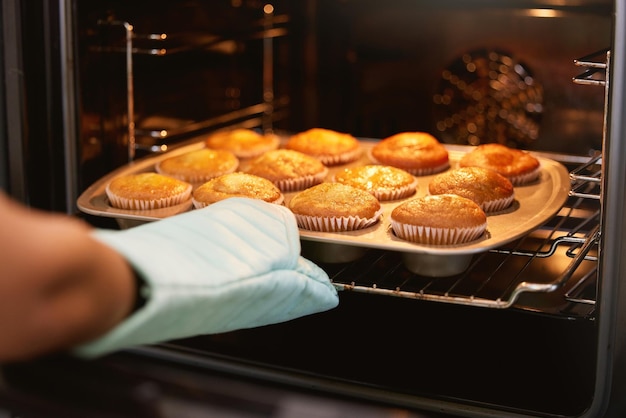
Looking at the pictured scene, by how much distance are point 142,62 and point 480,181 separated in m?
0.78

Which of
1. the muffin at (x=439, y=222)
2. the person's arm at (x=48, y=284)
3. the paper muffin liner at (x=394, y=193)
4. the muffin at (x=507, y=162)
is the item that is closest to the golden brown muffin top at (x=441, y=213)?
the muffin at (x=439, y=222)

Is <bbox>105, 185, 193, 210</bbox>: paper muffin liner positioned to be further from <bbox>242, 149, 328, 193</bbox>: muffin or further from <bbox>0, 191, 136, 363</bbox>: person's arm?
<bbox>0, 191, 136, 363</bbox>: person's arm

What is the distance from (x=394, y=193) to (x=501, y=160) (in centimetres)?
27

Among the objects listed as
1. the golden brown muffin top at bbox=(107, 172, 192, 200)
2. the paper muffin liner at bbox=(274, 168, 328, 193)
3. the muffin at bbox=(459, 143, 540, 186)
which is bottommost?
the paper muffin liner at bbox=(274, 168, 328, 193)

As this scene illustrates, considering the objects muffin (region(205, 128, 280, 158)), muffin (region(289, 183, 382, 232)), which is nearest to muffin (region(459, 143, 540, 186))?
muffin (region(289, 183, 382, 232))

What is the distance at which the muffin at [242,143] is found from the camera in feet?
6.60

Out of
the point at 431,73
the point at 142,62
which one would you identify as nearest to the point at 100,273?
the point at 142,62

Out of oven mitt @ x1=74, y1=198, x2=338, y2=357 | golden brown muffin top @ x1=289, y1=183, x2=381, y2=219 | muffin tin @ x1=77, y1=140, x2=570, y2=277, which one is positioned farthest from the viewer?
golden brown muffin top @ x1=289, y1=183, x2=381, y2=219

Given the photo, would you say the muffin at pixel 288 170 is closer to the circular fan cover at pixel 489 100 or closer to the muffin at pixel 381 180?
the muffin at pixel 381 180

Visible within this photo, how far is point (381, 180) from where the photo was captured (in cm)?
173

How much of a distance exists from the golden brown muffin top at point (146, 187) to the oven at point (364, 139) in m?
0.07

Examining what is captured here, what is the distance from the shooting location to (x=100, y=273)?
30.1 inches

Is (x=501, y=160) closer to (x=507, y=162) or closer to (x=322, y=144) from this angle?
(x=507, y=162)

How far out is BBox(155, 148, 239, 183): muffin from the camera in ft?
5.98
